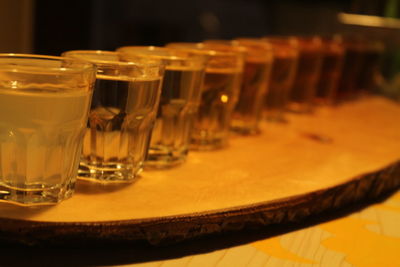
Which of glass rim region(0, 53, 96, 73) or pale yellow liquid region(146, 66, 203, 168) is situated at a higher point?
glass rim region(0, 53, 96, 73)

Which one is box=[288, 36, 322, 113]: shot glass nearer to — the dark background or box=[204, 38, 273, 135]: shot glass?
box=[204, 38, 273, 135]: shot glass

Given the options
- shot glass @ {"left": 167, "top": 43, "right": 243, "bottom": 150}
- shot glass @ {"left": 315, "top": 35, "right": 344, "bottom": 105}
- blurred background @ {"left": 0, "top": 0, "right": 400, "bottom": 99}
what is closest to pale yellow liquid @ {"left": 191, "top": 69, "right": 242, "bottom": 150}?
shot glass @ {"left": 167, "top": 43, "right": 243, "bottom": 150}

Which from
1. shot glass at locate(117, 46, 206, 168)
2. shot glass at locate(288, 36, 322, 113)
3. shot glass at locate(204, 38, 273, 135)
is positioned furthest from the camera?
shot glass at locate(288, 36, 322, 113)

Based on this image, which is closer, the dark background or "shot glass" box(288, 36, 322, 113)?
"shot glass" box(288, 36, 322, 113)

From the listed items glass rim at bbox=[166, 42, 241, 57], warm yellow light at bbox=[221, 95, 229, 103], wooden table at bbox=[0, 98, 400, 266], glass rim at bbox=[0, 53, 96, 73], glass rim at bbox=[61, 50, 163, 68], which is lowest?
wooden table at bbox=[0, 98, 400, 266]

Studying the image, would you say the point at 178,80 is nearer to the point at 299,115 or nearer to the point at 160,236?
the point at 160,236

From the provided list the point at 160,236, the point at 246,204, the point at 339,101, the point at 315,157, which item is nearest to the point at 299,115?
the point at 339,101

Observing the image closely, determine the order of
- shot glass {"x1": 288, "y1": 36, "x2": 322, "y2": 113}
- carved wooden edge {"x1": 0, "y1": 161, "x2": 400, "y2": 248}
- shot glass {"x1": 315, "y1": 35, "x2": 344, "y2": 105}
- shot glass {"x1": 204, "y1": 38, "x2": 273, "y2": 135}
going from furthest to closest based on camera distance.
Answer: shot glass {"x1": 315, "y1": 35, "x2": 344, "y2": 105} < shot glass {"x1": 288, "y1": 36, "x2": 322, "y2": 113} < shot glass {"x1": 204, "y1": 38, "x2": 273, "y2": 135} < carved wooden edge {"x1": 0, "y1": 161, "x2": 400, "y2": 248}

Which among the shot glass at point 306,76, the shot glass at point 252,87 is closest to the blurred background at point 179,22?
the shot glass at point 306,76

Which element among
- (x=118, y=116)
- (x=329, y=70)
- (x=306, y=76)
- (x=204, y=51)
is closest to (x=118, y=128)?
(x=118, y=116)
